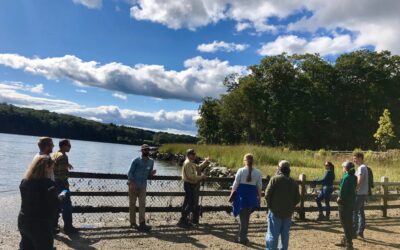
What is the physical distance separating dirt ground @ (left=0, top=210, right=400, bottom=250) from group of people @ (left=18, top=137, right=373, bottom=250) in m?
0.36

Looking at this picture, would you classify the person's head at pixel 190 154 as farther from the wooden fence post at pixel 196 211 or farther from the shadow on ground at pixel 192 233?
the shadow on ground at pixel 192 233

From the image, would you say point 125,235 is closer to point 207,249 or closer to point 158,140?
point 207,249

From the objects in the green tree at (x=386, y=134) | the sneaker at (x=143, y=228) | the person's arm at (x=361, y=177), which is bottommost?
the sneaker at (x=143, y=228)

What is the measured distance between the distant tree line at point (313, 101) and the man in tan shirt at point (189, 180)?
52120 millimetres

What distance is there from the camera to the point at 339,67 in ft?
233

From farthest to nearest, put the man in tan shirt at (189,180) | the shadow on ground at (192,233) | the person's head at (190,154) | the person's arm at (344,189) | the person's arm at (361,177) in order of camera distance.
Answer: the man in tan shirt at (189,180), the person's head at (190,154), the person's arm at (361,177), the person's arm at (344,189), the shadow on ground at (192,233)

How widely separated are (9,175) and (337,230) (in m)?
20.0

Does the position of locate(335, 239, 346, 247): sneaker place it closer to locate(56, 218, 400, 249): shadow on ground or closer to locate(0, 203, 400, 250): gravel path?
locate(0, 203, 400, 250): gravel path

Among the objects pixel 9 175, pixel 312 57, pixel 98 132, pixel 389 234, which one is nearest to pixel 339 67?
pixel 312 57

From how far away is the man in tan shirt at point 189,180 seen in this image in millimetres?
11219

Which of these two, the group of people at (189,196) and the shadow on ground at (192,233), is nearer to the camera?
the group of people at (189,196)

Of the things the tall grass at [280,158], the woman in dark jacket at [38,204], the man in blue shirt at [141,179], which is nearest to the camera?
the woman in dark jacket at [38,204]

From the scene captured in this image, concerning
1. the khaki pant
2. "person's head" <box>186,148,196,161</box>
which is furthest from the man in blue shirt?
"person's head" <box>186,148,196,161</box>

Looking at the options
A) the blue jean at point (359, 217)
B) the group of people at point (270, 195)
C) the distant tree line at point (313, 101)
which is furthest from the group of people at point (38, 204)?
the distant tree line at point (313, 101)
